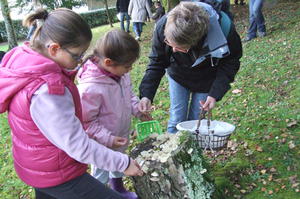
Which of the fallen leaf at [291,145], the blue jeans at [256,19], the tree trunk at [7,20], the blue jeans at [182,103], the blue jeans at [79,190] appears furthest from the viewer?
the tree trunk at [7,20]

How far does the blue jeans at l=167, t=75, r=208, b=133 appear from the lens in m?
3.00

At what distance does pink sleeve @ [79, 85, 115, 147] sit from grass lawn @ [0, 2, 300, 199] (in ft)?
3.92

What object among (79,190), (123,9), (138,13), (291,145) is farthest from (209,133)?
(123,9)

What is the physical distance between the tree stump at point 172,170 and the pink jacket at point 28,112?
519mm

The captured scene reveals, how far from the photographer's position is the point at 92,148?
5.56 ft

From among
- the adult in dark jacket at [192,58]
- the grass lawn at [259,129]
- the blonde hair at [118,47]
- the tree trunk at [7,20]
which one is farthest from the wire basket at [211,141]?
the tree trunk at [7,20]

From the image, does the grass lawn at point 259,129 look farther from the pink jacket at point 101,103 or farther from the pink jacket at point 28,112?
the pink jacket at point 28,112

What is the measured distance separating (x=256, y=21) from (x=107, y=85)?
243 inches

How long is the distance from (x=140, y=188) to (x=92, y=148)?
79cm

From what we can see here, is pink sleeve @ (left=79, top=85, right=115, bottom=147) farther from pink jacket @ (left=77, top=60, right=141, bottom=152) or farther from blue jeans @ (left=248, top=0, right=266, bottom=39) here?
blue jeans @ (left=248, top=0, right=266, bottom=39)

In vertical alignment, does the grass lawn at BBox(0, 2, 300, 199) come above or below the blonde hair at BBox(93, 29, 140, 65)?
below

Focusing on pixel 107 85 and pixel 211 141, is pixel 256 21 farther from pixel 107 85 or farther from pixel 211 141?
pixel 107 85

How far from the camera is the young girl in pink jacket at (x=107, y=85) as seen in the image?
2.16 metres

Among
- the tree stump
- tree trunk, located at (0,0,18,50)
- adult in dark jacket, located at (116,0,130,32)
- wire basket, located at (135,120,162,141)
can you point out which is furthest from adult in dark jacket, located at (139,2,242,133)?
adult in dark jacket, located at (116,0,130,32)
